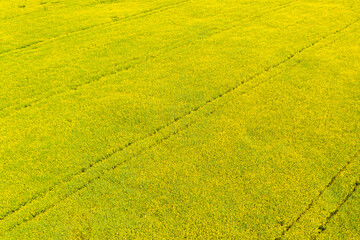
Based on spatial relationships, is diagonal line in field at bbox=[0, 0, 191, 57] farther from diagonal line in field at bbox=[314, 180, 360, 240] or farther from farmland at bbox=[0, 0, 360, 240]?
diagonal line in field at bbox=[314, 180, 360, 240]

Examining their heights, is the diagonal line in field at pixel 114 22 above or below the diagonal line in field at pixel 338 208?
above

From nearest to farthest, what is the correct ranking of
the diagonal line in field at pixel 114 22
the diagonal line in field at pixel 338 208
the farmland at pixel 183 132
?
the diagonal line in field at pixel 338 208 → the farmland at pixel 183 132 → the diagonal line in field at pixel 114 22

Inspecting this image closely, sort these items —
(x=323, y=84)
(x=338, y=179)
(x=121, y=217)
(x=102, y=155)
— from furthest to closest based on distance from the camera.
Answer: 1. (x=323, y=84)
2. (x=102, y=155)
3. (x=338, y=179)
4. (x=121, y=217)

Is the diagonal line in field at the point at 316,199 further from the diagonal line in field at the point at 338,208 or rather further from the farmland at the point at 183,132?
the diagonal line in field at the point at 338,208

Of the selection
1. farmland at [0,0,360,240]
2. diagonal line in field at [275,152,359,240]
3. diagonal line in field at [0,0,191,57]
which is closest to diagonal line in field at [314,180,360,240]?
farmland at [0,0,360,240]

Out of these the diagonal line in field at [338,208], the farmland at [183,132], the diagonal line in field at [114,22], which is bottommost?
the diagonal line in field at [338,208]

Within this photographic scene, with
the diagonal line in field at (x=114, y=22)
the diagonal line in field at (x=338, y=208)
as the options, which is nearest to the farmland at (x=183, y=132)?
the diagonal line in field at (x=338, y=208)

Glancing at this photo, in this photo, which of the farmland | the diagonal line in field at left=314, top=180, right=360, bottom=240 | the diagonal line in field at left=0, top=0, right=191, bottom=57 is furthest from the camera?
the diagonal line in field at left=0, top=0, right=191, bottom=57

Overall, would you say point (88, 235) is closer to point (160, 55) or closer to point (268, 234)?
point (268, 234)

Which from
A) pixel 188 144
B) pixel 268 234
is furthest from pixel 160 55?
pixel 268 234
